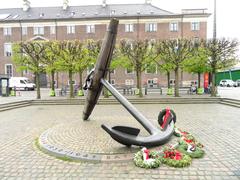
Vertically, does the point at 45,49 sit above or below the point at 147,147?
above

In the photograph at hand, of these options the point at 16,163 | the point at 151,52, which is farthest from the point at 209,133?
the point at 151,52

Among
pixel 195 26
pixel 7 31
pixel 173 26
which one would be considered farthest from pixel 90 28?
pixel 195 26

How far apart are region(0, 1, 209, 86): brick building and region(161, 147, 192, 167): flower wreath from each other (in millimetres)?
34576

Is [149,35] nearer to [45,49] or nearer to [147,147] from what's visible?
[45,49]

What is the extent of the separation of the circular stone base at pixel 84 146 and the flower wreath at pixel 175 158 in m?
0.84

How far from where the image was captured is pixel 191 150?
5082 mm

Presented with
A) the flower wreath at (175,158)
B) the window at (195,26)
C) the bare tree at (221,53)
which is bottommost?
the flower wreath at (175,158)

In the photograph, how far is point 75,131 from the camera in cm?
714

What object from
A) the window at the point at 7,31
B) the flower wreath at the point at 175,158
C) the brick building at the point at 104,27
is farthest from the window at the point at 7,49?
the flower wreath at the point at 175,158

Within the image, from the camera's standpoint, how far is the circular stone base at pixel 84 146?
4.88 meters

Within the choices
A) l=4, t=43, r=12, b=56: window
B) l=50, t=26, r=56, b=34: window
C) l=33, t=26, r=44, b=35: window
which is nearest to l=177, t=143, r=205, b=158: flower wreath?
l=50, t=26, r=56, b=34: window

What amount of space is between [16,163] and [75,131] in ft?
8.29

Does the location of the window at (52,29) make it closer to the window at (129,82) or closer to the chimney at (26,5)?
the chimney at (26,5)

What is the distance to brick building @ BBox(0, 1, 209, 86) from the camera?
39.4 meters
